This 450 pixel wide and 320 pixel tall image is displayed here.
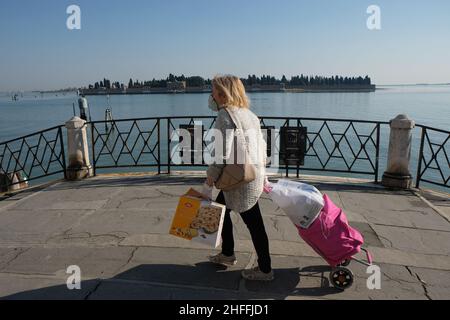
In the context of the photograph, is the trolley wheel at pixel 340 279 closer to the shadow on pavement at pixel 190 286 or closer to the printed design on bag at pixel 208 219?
the shadow on pavement at pixel 190 286

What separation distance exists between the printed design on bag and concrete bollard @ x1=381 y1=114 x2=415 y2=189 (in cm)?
501

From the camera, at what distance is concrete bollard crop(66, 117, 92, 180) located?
796 cm

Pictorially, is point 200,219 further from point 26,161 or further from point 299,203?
point 26,161

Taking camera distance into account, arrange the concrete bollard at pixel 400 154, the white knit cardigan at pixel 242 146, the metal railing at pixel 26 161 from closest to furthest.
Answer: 1. the white knit cardigan at pixel 242 146
2. the concrete bollard at pixel 400 154
3. the metal railing at pixel 26 161

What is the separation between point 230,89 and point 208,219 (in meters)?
1.20

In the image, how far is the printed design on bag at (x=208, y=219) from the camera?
133 inches

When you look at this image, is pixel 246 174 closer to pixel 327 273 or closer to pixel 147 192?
pixel 327 273

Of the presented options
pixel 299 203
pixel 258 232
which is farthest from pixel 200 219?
pixel 299 203

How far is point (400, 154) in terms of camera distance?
712cm

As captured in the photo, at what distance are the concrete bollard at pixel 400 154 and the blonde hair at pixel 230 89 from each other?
495 centimetres

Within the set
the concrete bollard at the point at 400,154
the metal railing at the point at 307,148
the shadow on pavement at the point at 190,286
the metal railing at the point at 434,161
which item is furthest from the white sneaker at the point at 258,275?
the metal railing at the point at 434,161

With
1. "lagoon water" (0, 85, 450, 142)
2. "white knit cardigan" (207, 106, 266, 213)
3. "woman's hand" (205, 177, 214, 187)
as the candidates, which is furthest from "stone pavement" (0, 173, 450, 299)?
"lagoon water" (0, 85, 450, 142)

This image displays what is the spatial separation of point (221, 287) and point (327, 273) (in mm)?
1138
